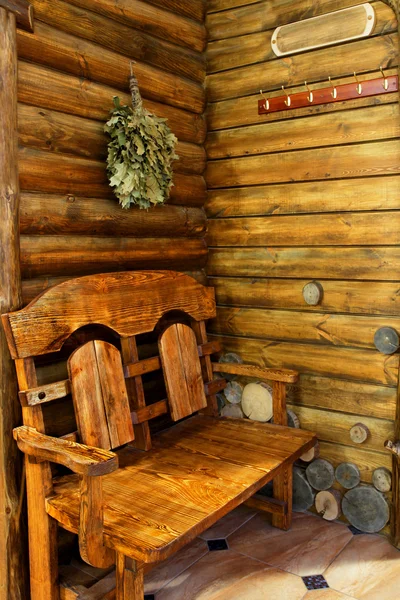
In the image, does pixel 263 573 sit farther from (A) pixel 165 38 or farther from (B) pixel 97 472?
(A) pixel 165 38

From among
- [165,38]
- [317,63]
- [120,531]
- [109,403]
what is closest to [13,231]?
[109,403]

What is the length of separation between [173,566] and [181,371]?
3.33 ft

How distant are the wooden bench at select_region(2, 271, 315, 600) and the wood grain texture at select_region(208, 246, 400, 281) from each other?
0.42 metres

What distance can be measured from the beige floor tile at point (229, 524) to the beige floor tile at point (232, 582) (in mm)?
228

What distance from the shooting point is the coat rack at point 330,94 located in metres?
2.85

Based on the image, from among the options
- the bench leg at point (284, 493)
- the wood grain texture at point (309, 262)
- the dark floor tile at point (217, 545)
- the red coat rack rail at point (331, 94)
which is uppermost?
the red coat rack rail at point (331, 94)

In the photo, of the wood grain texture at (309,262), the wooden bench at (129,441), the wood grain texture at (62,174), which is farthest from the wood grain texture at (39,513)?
the wood grain texture at (309,262)

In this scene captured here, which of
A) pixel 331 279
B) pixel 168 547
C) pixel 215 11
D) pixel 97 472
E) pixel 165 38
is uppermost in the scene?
pixel 215 11

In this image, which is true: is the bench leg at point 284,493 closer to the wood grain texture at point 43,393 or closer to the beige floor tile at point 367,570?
the beige floor tile at point 367,570

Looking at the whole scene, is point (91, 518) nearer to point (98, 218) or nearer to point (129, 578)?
point (129, 578)

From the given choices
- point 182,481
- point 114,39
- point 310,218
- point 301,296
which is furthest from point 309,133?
point 182,481

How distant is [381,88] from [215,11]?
4.33ft

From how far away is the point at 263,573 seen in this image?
271 cm

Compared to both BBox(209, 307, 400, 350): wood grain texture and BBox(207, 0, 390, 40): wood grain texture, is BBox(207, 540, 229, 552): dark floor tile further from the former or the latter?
BBox(207, 0, 390, 40): wood grain texture
